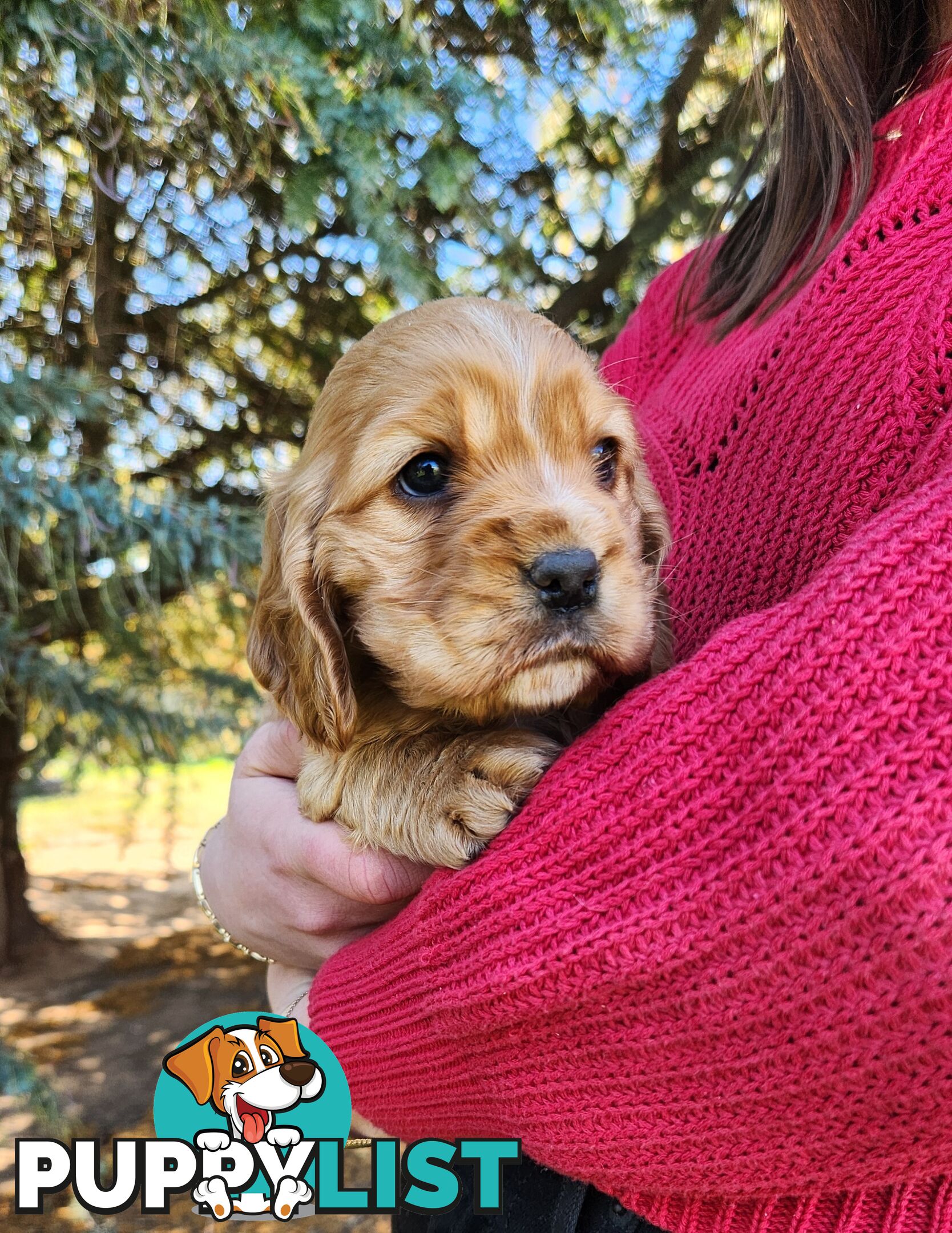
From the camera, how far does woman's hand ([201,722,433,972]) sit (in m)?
1.48

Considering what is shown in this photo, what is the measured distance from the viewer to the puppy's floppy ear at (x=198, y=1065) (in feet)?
5.17

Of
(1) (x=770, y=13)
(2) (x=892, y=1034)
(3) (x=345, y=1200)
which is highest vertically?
(1) (x=770, y=13)

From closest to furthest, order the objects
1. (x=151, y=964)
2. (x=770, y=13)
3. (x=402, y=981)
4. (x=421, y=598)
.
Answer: (x=402, y=981)
(x=421, y=598)
(x=770, y=13)
(x=151, y=964)

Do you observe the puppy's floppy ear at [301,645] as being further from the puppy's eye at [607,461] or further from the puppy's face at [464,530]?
the puppy's eye at [607,461]

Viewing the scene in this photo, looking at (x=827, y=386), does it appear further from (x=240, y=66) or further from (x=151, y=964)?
(x=151, y=964)

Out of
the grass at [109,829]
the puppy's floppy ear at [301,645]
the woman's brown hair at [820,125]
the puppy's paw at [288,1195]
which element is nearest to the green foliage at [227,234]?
the woman's brown hair at [820,125]

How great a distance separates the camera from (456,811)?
1340mm

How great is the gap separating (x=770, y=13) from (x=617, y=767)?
2394mm

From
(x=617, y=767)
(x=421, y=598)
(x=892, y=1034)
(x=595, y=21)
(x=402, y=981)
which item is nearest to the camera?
(x=892, y=1034)

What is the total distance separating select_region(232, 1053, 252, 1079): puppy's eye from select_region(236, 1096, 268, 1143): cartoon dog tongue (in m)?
0.06

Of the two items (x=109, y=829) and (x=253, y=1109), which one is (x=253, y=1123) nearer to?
(x=253, y=1109)

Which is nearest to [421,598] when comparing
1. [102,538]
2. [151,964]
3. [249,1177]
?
[249,1177]

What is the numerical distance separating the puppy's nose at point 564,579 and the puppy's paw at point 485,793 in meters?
0.25

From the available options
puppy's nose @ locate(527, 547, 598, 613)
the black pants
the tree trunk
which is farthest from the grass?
puppy's nose @ locate(527, 547, 598, 613)
